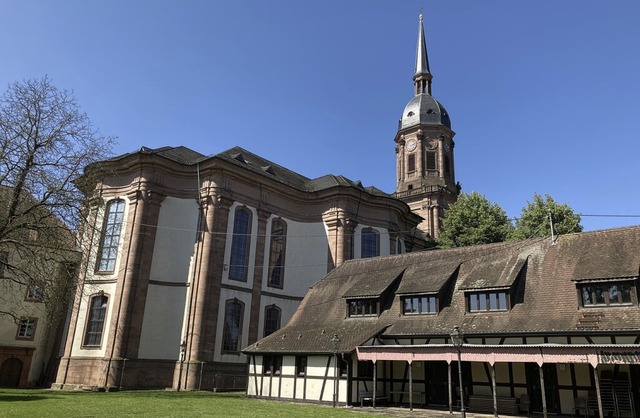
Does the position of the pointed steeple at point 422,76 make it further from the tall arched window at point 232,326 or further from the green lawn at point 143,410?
the green lawn at point 143,410

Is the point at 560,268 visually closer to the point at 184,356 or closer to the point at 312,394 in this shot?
the point at 312,394

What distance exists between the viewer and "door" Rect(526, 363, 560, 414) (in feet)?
66.6

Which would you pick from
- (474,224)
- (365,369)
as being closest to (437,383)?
(365,369)

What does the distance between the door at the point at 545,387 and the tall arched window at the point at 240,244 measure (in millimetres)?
21489

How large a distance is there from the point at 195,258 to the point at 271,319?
7897 millimetres

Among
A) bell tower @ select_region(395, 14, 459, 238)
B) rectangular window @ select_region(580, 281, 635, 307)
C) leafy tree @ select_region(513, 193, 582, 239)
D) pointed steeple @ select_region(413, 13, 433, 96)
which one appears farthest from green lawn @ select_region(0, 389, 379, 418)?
pointed steeple @ select_region(413, 13, 433, 96)

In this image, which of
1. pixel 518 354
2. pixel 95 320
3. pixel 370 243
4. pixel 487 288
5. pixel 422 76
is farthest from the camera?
pixel 422 76

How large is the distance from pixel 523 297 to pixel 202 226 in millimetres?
22238

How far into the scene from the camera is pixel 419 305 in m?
24.7

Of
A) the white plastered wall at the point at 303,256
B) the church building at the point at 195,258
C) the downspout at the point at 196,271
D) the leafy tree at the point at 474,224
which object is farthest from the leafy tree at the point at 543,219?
the downspout at the point at 196,271

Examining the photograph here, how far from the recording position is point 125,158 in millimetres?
35625

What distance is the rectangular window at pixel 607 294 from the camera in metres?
19.4

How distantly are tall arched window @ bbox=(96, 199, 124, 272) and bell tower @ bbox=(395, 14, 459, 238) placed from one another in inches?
1397

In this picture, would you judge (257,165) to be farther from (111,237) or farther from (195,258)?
(111,237)
